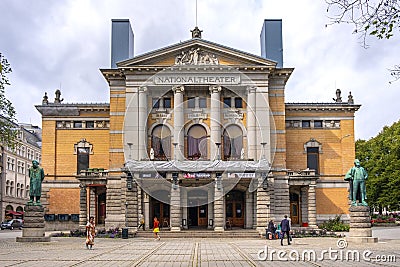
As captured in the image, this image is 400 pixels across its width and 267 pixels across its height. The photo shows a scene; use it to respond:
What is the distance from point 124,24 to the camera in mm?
58656

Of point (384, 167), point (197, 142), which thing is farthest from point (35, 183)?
point (384, 167)

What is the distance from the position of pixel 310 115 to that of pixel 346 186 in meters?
7.61

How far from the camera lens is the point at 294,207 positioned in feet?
176

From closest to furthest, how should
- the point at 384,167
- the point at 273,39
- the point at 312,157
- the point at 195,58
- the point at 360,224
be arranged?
the point at 360,224
the point at 195,58
the point at 312,157
the point at 273,39
the point at 384,167

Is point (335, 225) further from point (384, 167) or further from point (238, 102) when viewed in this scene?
point (384, 167)

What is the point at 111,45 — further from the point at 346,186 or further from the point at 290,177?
the point at 346,186

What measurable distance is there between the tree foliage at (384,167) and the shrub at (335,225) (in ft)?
63.8

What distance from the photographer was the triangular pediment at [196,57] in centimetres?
5047

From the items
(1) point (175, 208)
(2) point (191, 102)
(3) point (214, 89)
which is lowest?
(1) point (175, 208)

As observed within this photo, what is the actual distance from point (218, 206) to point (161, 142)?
8.25m

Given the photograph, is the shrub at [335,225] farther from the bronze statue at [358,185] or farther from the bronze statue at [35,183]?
the bronze statue at [35,183]

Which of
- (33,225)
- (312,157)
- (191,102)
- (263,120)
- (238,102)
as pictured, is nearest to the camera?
(33,225)

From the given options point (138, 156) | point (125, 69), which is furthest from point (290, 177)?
point (125, 69)

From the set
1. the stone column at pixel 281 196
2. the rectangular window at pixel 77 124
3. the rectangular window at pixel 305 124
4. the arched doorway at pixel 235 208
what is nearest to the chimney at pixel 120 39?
the rectangular window at pixel 77 124
